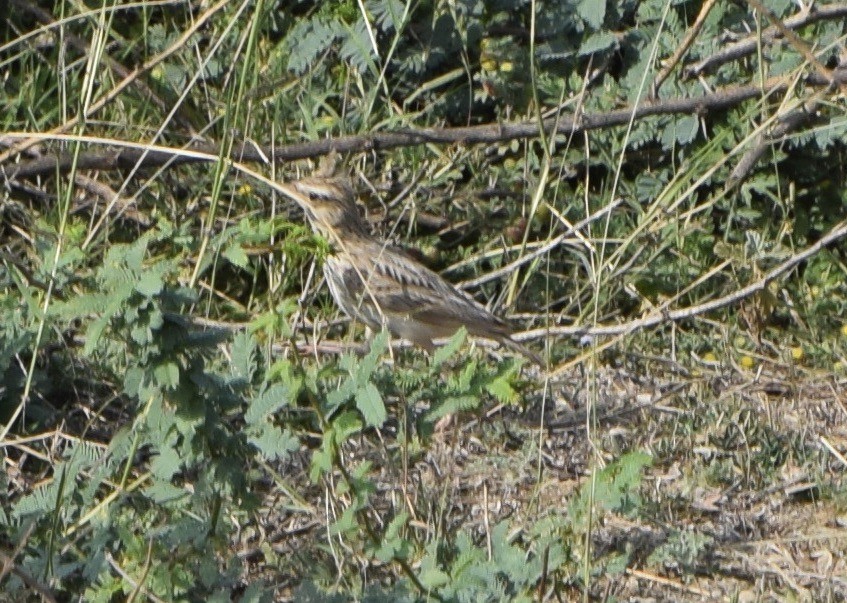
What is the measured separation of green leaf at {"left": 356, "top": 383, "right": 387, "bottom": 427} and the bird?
7.95 feet

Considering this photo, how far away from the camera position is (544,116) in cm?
687

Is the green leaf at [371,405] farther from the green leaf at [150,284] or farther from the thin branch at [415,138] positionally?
the thin branch at [415,138]

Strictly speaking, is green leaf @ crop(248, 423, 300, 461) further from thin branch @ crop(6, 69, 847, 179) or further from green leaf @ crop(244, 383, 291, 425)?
thin branch @ crop(6, 69, 847, 179)

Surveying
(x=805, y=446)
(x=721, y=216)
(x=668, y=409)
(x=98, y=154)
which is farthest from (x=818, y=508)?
(x=98, y=154)

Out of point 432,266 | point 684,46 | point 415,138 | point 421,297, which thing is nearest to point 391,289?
point 421,297

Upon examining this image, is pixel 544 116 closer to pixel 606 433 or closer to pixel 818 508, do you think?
pixel 606 433

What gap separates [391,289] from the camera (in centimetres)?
682

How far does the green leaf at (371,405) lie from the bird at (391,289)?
242cm

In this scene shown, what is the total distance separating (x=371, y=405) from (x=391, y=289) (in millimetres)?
3077

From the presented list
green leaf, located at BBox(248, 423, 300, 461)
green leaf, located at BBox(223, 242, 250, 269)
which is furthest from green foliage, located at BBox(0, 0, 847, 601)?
green leaf, located at BBox(223, 242, 250, 269)

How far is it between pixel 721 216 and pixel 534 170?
2.88ft

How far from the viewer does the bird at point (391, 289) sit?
6418 millimetres

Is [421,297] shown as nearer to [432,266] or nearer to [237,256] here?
[432,266]

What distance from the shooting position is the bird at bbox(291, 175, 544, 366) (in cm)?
642
